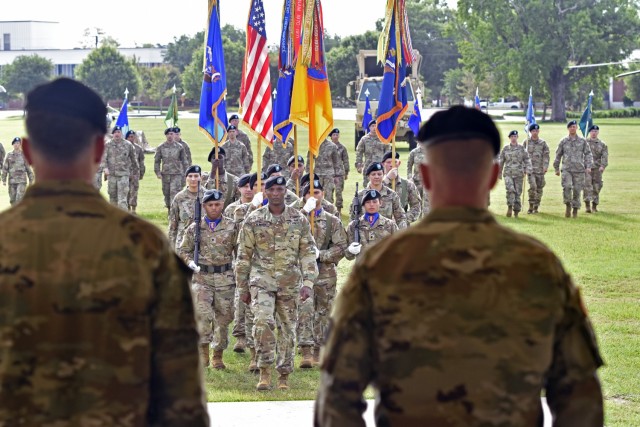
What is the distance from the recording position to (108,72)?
103 metres

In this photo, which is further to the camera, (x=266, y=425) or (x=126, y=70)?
(x=126, y=70)

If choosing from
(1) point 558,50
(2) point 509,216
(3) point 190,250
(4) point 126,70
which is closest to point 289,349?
(3) point 190,250

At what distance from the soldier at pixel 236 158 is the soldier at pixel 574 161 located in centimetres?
614

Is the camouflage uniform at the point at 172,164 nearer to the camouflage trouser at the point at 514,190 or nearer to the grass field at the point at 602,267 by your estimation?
the grass field at the point at 602,267

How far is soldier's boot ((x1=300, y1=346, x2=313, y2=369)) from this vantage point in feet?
37.4

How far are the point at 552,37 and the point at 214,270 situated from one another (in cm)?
7369

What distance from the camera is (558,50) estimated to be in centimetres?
8131

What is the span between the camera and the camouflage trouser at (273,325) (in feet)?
33.7

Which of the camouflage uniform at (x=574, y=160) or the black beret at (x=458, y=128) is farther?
the camouflage uniform at (x=574, y=160)

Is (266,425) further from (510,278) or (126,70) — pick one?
(126,70)

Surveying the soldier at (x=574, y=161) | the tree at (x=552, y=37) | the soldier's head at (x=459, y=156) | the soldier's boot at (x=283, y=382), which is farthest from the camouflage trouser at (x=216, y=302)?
the tree at (x=552, y=37)

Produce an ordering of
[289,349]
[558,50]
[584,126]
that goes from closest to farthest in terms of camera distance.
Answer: [289,349] → [584,126] → [558,50]

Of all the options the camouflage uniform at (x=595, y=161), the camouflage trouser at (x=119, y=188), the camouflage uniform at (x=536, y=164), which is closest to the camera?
the camouflage trouser at (x=119, y=188)

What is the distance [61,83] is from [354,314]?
1145mm
